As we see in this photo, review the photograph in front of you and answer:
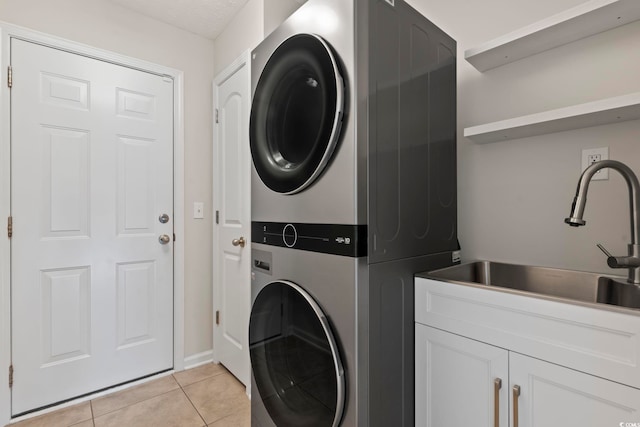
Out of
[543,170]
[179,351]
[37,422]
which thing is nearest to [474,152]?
[543,170]

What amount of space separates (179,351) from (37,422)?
0.78m

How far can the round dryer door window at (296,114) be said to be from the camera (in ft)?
3.27

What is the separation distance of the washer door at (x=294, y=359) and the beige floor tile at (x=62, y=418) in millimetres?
1170

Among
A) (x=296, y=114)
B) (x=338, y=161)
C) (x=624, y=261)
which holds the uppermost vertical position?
(x=296, y=114)

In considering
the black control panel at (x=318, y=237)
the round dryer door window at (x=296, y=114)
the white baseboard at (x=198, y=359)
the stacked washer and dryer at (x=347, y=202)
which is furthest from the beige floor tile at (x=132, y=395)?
the round dryer door window at (x=296, y=114)

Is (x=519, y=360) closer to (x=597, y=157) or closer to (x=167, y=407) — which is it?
(x=597, y=157)

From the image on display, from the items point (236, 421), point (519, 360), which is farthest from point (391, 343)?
point (236, 421)

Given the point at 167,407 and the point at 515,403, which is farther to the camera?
the point at 167,407

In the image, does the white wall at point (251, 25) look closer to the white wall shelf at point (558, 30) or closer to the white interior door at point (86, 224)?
the white interior door at point (86, 224)

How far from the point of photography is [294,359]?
3.96ft

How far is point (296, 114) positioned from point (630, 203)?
1146mm

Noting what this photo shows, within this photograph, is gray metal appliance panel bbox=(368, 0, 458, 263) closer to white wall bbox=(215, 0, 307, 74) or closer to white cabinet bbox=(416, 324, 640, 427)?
white cabinet bbox=(416, 324, 640, 427)

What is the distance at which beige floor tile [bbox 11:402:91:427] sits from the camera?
1.69m

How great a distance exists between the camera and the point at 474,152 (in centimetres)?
155
